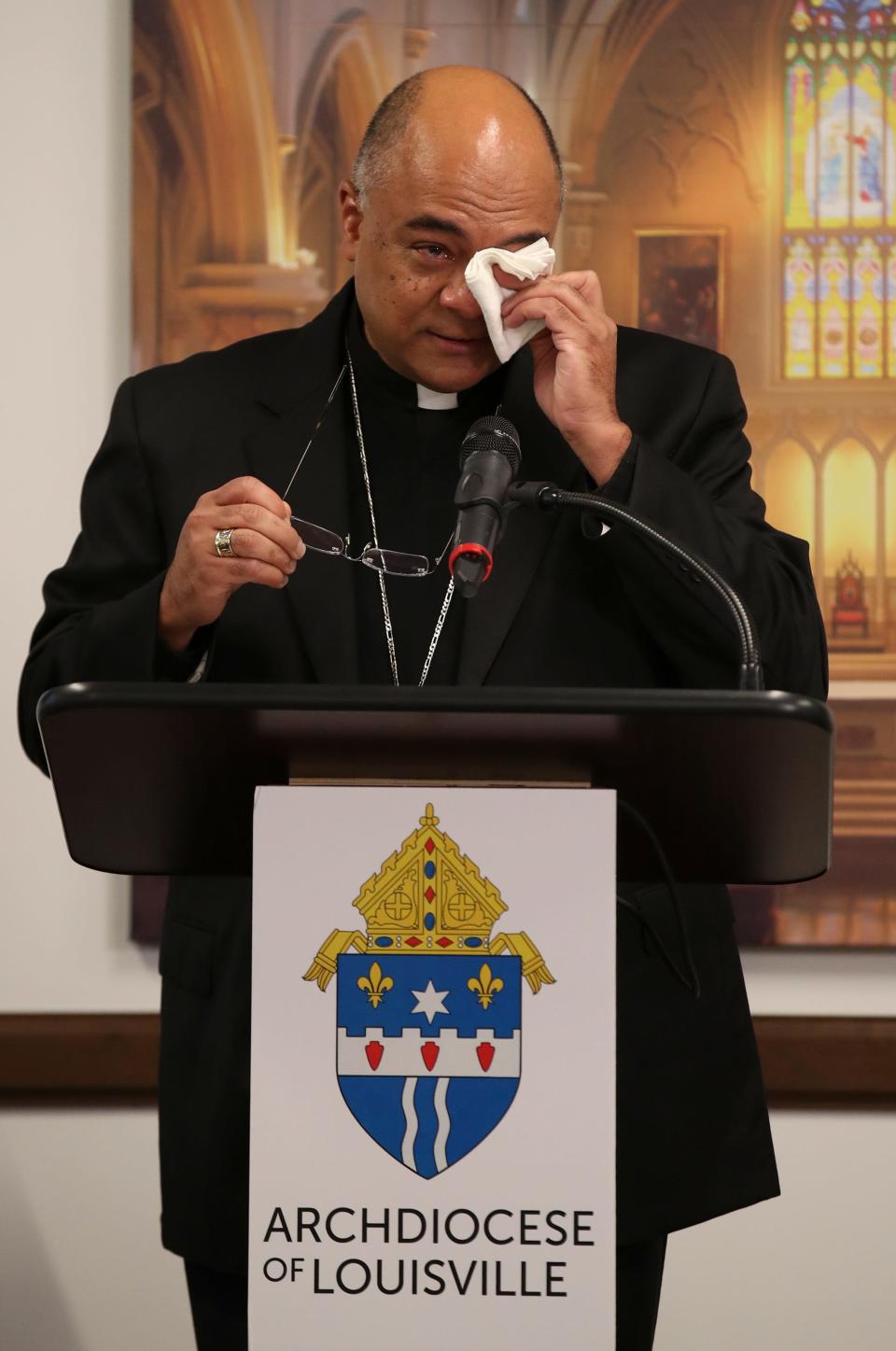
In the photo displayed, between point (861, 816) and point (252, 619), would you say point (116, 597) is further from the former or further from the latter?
point (861, 816)

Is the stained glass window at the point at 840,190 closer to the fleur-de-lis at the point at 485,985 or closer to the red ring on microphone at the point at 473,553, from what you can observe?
the red ring on microphone at the point at 473,553

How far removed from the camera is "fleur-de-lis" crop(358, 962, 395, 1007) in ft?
3.49

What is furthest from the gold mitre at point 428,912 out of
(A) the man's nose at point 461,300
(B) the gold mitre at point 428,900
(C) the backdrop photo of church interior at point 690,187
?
(C) the backdrop photo of church interior at point 690,187

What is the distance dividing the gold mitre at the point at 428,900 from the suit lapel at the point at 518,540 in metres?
0.49

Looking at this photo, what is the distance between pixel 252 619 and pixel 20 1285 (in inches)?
68.5

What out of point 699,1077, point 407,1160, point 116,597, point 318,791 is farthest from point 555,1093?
point 116,597

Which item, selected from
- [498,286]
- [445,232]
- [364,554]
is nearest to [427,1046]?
[364,554]

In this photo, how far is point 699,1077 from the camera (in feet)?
5.07

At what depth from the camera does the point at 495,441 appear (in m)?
1.28

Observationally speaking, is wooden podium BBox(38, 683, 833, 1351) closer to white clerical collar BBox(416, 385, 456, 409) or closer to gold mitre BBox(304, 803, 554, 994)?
gold mitre BBox(304, 803, 554, 994)

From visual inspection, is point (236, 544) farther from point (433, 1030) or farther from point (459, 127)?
point (459, 127)

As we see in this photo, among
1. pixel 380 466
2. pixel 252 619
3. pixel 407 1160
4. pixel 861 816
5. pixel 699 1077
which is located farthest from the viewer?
pixel 861 816

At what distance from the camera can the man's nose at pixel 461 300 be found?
1.65 meters

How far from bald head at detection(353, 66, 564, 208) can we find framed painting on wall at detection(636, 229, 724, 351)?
0.97 m
